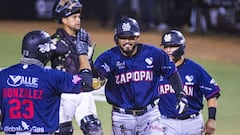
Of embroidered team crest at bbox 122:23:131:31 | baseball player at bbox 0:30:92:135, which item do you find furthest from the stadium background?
baseball player at bbox 0:30:92:135

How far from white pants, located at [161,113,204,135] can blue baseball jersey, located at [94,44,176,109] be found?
58 centimetres

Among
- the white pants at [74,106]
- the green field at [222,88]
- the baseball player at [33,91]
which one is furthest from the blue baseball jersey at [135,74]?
the green field at [222,88]

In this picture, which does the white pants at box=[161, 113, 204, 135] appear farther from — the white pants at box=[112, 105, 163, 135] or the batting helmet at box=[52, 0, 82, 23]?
the batting helmet at box=[52, 0, 82, 23]

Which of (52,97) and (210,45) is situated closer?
(52,97)

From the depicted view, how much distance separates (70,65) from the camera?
775 centimetres

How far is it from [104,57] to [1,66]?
8.22 meters

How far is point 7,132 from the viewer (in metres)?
6.08

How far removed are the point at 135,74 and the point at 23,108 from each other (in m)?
1.58

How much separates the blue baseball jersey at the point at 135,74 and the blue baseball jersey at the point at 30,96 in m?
1.19

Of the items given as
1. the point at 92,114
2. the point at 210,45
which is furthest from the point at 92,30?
the point at 92,114

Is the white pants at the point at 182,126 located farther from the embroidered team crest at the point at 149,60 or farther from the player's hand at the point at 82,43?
the player's hand at the point at 82,43

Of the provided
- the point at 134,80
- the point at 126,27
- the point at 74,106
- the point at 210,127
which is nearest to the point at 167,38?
the point at 126,27

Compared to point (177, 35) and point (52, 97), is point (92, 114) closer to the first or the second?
point (177, 35)

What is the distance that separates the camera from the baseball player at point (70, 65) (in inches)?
305
